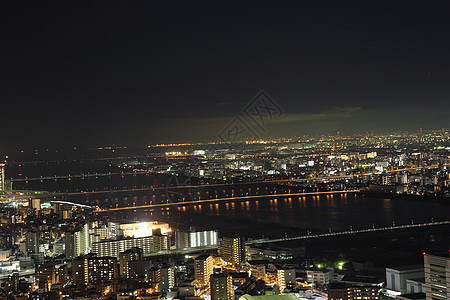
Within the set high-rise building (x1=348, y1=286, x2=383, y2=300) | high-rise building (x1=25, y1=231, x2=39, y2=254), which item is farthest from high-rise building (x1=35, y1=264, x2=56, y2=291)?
high-rise building (x1=348, y1=286, x2=383, y2=300)

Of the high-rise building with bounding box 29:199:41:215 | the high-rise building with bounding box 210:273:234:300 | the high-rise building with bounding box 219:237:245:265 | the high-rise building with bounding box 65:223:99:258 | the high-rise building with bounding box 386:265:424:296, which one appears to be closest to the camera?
the high-rise building with bounding box 386:265:424:296

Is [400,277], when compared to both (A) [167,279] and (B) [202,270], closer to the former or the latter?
(B) [202,270]

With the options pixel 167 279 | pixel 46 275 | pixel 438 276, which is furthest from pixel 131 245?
pixel 438 276

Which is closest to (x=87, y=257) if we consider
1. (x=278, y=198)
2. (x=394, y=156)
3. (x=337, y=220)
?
(x=337, y=220)

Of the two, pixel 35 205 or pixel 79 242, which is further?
pixel 35 205

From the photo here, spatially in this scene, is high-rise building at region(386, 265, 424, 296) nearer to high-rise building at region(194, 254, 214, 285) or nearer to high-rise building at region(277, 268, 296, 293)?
high-rise building at region(277, 268, 296, 293)

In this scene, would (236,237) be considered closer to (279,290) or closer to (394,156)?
(279,290)
